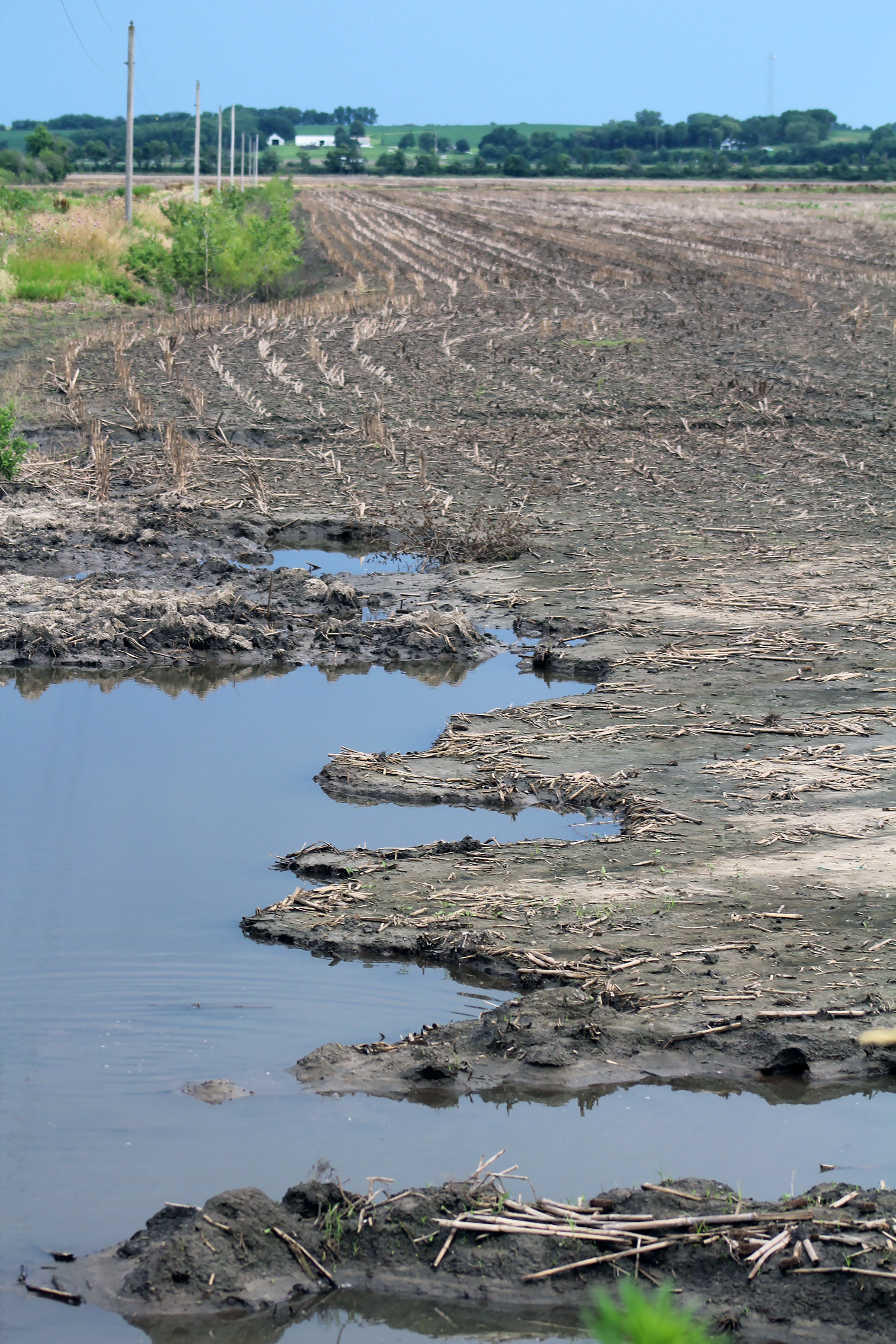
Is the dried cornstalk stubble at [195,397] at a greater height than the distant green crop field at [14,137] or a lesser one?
lesser

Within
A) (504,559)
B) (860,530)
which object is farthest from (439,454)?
(860,530)

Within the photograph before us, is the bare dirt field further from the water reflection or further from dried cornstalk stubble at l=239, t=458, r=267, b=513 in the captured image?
the water reflection

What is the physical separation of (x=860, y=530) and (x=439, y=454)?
4684 millimetres

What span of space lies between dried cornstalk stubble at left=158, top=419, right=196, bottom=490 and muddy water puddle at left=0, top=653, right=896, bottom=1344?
5.49 meters

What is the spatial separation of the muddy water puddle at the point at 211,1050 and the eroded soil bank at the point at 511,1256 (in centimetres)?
12

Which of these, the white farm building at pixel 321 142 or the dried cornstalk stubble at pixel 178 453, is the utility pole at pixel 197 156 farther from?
the white farm building at pixel 321 142

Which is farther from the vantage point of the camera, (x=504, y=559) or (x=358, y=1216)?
(x=504, y=559)

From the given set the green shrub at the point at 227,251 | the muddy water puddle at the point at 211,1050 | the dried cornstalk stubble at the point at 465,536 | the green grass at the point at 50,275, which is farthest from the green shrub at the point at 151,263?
the muddy water puddle at the point at 211,1050

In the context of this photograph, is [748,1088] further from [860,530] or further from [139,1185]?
[860,530]

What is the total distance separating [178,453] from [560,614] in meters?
5.13

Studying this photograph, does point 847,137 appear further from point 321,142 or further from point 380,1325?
point 380,1325

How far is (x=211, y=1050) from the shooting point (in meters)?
4.67

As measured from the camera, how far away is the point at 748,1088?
174 inches

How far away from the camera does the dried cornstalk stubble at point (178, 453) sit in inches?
489
